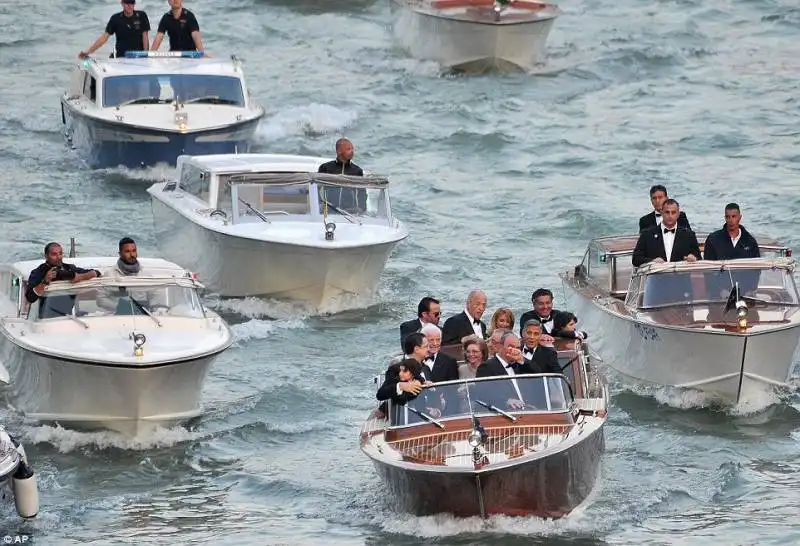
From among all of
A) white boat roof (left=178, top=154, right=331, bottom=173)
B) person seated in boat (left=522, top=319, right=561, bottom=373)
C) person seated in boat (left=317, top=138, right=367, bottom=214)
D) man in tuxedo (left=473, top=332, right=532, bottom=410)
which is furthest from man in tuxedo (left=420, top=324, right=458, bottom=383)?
white boat roof (left=178, top=154, right=331, bottom=173)

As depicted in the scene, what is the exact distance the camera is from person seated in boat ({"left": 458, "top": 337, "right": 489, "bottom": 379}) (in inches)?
659

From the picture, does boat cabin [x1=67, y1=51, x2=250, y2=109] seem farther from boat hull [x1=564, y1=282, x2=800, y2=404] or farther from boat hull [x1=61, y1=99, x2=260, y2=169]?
boat hull [x1=564, y1=282, x2=800, y2=404]

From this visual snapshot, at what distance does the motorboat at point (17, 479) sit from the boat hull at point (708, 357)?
23.1 feet

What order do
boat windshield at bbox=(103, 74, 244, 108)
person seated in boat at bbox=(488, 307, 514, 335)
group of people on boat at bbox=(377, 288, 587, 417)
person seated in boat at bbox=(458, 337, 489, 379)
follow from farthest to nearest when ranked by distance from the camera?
boat windshield at bbox=(103, 74, 244, 108) < person seated in boat at bbox=(488, 307, 514, 335) < person seated in boat at bbox=(458, 337, 489, 379) < group of people on boat at bbox=(377, 288, 587, 417)

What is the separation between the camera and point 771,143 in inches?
1359

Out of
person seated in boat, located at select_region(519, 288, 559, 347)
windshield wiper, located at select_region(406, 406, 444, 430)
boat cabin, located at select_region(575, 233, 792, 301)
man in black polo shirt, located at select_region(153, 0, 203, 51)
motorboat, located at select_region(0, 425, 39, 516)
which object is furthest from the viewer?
man in black polo shirt, located at select_region(153, 0, 203, 51)

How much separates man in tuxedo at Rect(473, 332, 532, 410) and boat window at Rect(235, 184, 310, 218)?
8219mm

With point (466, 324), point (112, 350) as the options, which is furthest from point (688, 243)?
point (112, 350)

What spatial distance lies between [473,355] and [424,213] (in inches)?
545

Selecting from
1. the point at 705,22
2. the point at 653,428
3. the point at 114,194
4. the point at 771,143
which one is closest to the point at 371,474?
the point at 653,428

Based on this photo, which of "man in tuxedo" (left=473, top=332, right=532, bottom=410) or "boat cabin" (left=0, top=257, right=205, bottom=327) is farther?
"boat cabin" (left=0, top=257, right=205, bottom=327)

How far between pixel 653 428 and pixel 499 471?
5.11m

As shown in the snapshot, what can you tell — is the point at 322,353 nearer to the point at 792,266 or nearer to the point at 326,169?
the point at 326,169

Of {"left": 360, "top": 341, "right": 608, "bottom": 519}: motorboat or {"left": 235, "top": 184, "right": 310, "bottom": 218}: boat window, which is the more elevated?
Answer: {"left": 235, "top": 184, "right": 310, "bottom": 218}: boat window
